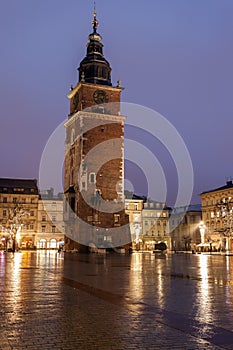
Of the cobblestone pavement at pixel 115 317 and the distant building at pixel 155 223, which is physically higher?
the distant building at pixel 155 223

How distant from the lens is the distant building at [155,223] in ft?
347

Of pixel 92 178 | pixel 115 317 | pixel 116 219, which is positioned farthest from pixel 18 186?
pixel 115 317

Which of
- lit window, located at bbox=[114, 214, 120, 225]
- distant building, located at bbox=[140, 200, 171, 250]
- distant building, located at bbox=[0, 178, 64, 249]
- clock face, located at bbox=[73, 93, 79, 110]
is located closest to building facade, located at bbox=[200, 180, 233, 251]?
distant building, located at bbox=[140, 200, 171, 250]

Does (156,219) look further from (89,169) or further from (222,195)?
(89,169)

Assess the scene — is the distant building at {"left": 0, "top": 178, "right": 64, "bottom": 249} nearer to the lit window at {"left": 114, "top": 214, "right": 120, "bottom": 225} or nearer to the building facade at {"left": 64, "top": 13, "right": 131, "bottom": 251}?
the building facade at {"left": 64, "top": 13, "right": 131, "bottom": 251}

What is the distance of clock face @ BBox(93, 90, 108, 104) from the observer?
6856cm

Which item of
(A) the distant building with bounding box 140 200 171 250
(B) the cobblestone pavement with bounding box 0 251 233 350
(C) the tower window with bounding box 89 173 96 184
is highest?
(C) the tower window with bounding box 89 173 96 184

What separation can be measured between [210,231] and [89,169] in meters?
41.6

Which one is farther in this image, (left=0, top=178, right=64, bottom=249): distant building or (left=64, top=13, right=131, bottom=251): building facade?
(left=0, top=178, right=64, bottom=249): distant building

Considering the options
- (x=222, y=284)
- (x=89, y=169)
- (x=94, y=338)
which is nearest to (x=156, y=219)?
(x=89, y=169)

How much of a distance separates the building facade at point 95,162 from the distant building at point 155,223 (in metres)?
38.7

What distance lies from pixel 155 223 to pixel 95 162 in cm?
4610

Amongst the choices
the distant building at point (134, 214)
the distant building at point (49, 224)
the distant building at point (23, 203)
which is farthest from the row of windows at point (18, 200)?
the distant building at point (134, 214)

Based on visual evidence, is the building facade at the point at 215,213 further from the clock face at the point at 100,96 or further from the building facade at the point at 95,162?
the clock face at the point at 100,96
